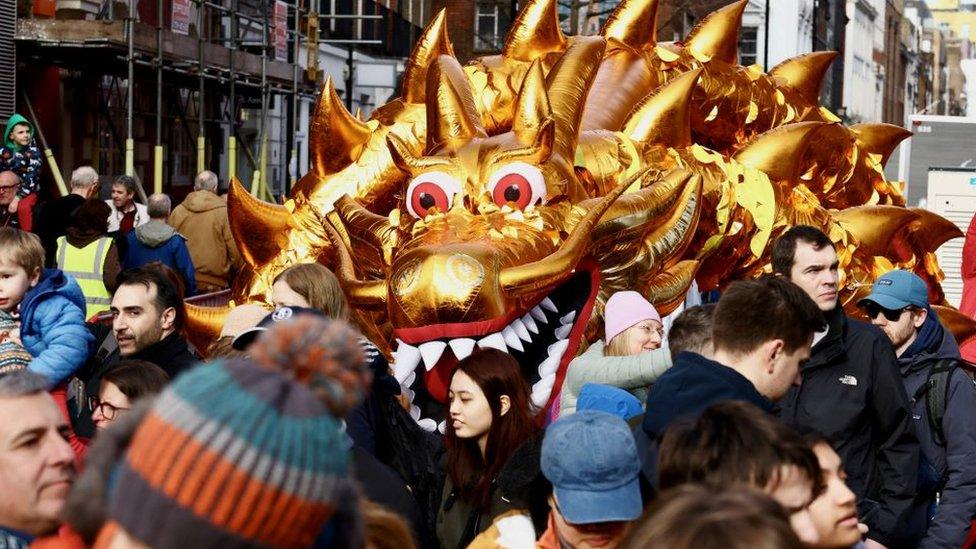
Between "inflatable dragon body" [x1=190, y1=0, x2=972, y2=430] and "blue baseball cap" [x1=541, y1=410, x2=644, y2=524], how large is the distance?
2911mm

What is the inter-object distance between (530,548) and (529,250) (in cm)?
312

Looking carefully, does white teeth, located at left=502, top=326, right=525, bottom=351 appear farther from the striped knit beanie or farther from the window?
the window

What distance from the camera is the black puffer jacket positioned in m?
5.45

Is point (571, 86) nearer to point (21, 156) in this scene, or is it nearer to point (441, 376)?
point (441, 376)

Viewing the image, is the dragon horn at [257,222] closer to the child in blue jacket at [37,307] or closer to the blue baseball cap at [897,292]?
the child in blue jacket at [37,307]

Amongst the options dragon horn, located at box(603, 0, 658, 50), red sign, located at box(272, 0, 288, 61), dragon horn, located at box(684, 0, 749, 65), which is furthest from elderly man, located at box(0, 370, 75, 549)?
red sign, located at box(272, 0, 288, 61)

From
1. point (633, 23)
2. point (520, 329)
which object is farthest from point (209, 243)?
point (520, 329)

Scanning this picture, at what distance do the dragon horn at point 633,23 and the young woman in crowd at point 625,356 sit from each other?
359 centimetres

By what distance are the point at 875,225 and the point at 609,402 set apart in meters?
5.40

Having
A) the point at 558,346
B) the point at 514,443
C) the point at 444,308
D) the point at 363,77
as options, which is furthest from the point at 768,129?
the point at 363,77

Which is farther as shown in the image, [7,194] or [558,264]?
[7,194]

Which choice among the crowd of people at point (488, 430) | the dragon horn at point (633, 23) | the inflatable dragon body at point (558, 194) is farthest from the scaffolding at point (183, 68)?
the crowd of people at point (488, 430)

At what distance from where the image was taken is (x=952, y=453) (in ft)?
19.7

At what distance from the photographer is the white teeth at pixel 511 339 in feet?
22.0
